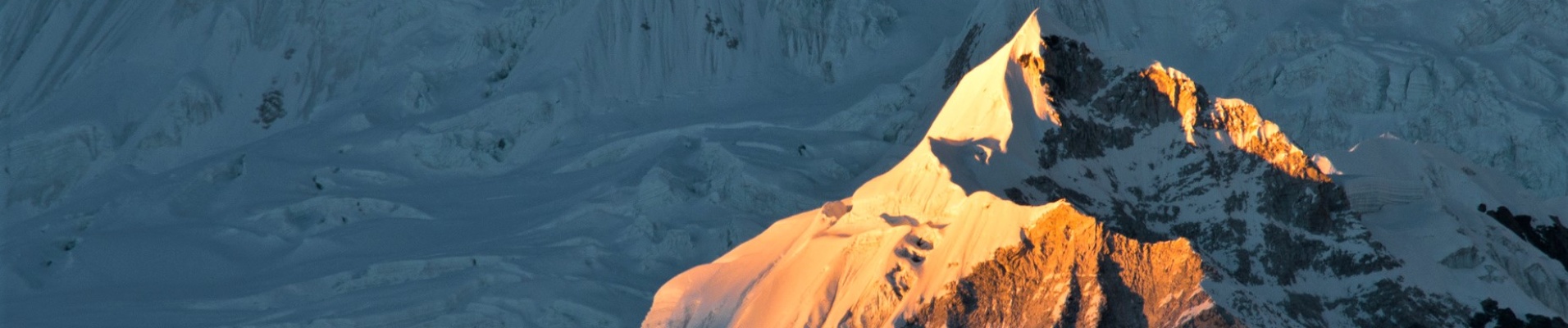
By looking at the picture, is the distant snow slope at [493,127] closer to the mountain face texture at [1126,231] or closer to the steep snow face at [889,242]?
the mountain face texture at [1126,231]

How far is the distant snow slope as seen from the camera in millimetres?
129750

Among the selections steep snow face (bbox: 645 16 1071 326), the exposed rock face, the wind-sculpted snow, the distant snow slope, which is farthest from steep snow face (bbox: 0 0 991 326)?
the exposed rock face

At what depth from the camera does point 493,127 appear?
141 metres

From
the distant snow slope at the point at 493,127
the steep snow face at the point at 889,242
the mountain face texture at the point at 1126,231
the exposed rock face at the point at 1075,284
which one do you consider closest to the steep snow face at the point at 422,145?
the distant snow slope at the point at 493,127

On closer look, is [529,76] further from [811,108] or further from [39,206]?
[39,206]

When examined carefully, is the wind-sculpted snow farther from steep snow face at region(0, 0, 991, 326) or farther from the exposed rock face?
the exposed rock face

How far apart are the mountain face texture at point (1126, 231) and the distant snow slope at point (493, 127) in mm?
4640

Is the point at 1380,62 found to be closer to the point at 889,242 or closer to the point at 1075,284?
the point at 889,242

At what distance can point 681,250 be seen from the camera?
130125 mm

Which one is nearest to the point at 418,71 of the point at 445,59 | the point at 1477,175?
the point at 445,59

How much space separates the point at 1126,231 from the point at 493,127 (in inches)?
1265

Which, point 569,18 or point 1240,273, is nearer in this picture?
point 1240,273

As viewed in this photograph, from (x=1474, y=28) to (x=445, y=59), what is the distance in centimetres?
4432

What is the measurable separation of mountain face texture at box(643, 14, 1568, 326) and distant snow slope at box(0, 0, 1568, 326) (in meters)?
4.64
